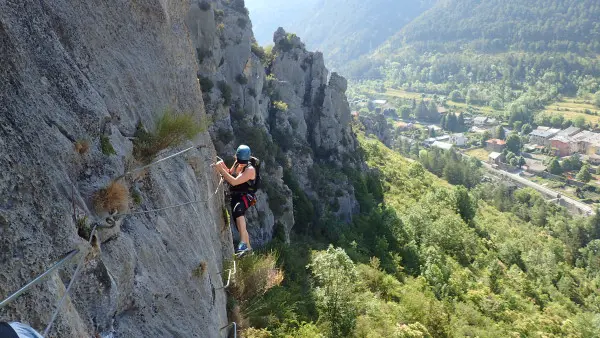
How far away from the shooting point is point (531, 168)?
374 feet

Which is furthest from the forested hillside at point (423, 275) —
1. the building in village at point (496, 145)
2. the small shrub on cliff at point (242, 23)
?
the building in village at point (496, 145)

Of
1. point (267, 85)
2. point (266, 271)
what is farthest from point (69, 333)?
point (267, 85)

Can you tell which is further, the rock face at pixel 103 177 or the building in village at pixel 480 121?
the building in village at pixel 480 121

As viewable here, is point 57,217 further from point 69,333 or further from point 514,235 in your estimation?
point 514,235

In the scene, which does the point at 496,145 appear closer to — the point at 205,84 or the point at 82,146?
the point at 205,84

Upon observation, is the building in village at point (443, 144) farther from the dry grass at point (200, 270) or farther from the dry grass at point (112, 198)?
the dry grass at point (112, 198)

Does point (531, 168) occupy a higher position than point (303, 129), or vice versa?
point (303, 129)

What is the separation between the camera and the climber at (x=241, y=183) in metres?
8.95

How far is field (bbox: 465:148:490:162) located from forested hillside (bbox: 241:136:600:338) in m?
63.3

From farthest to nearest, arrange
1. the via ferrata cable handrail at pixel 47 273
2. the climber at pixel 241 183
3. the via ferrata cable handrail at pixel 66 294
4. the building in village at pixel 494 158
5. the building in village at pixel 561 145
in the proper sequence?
the building in village at pixel 561 145, the building in village at pixel 494 158, the climber at pixel 241 183, the via ferrata cable handrail at pixel 66 294, the via ferrata cable handrail at pixel 47 273

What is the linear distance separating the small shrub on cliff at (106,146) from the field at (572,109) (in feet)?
589

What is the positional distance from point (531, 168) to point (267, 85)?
325 ft

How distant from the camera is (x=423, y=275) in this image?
91.5ft

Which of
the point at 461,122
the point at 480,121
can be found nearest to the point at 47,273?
the point at 461,122
